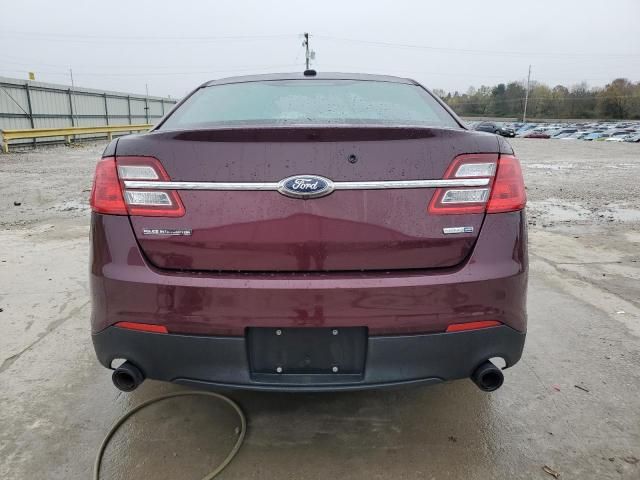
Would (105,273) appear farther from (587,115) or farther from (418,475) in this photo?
(587,115)

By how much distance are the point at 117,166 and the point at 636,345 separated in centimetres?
303

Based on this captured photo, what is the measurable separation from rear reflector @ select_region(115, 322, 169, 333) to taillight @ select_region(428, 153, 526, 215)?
103cm

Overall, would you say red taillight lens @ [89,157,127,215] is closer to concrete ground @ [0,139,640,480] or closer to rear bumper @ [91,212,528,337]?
rear bumper @ [91,212,528,337]

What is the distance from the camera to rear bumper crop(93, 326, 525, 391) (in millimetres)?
1683

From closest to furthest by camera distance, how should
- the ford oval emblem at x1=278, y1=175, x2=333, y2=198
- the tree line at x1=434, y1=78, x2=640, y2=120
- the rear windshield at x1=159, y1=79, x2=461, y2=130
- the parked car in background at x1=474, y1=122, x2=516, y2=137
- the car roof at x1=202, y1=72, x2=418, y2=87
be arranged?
the ford oval emblem at x1=278, y1=175, x2=333, y2=198 < the rear windshield at x1=159, y1=79, x2=461, y2=130 < the car roof at x1=202, y1=72, x2=418, y2=87 < the parked car in background at x1=474, y1=122, x2=516, y2=137 < the tree line at x1=434, y1=78, x2=640, y2=120

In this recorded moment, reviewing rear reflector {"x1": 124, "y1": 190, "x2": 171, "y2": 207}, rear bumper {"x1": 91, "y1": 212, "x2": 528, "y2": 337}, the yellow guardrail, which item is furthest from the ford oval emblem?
the yellow guardrail

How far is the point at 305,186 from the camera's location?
162 centimetres

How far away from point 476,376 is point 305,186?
926 millimetres

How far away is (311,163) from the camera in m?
1.64

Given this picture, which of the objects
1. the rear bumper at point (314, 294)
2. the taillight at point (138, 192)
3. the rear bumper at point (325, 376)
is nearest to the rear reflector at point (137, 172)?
the taillight at point (138, 192)

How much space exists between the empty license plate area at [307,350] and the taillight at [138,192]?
517mm

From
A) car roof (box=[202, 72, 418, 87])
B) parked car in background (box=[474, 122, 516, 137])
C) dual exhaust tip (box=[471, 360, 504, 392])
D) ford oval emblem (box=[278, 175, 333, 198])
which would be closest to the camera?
ford oval emblem (box=[278, 175, 333, 198])

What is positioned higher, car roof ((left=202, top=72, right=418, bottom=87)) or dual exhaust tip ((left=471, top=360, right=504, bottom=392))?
car roof ((left=202, top=72, right=418, bottom=87))

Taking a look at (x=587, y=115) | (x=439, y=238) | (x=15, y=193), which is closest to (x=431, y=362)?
(x=439, y=238)
